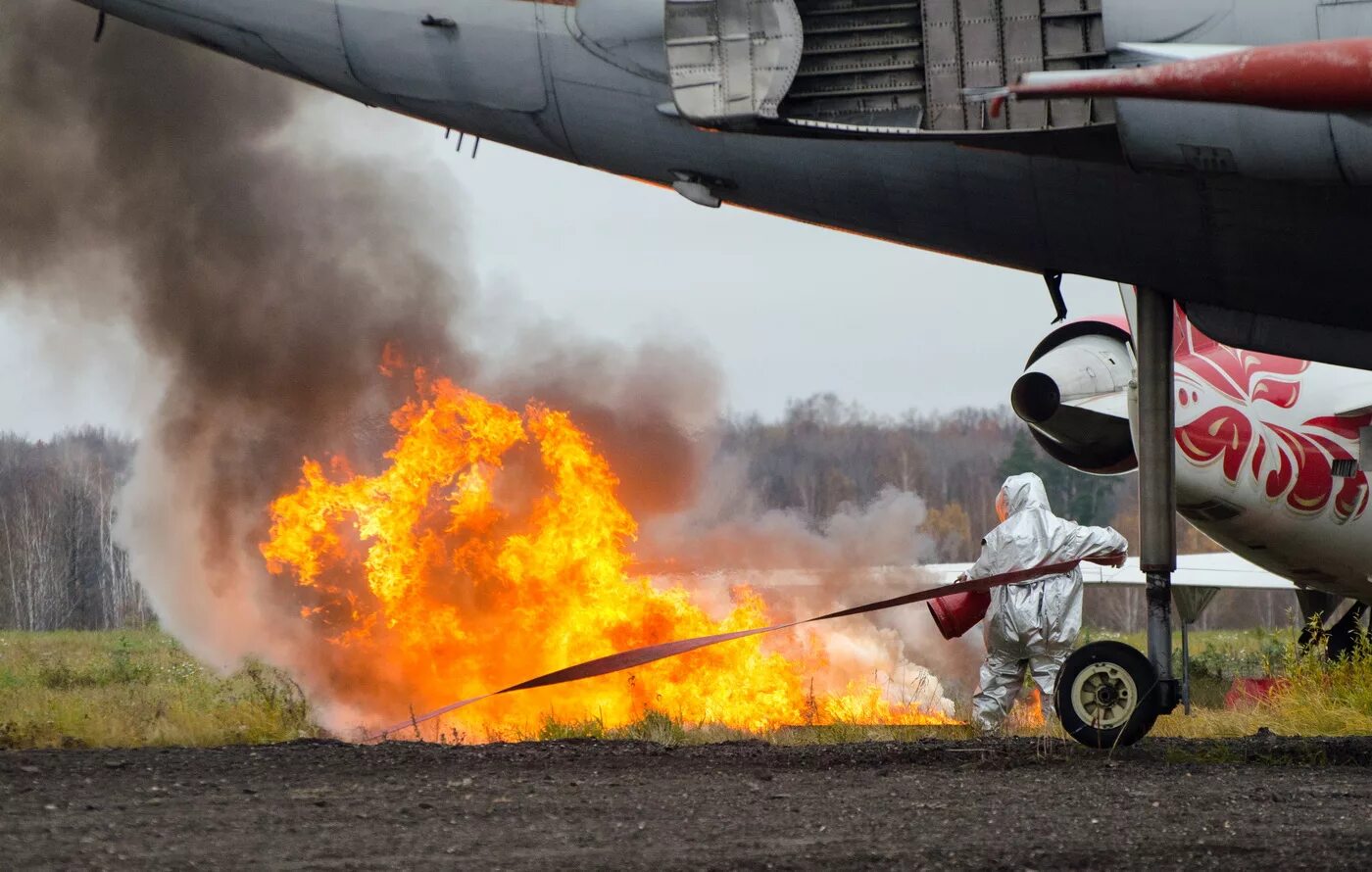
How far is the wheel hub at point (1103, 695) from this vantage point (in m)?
7.48

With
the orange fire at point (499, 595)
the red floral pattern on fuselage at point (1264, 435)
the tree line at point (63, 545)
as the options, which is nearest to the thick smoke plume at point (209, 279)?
the orange fire at point (499, 595)

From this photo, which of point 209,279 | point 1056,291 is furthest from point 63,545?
point 1056,291

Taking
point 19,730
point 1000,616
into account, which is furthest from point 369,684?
point 1000,616

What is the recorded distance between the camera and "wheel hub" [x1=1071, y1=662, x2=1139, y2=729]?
7484 mm

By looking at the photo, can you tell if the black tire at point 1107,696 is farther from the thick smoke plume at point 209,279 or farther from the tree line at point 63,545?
the tree line at point 63,545

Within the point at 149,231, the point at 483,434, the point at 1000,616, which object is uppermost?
the point at 149,231

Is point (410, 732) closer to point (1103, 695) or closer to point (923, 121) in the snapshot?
point (1103, 695)

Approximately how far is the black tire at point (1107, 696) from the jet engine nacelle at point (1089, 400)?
10.5 feet

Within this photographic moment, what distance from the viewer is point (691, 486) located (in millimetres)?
15000

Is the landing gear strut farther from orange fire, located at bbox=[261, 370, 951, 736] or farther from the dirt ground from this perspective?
orange fire, located at bbox=[261, 370, 951, 736]

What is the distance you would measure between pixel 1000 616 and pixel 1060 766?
400 centimetres

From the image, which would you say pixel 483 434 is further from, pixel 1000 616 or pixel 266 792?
pixel 266 792

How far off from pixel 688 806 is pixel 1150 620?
2.80 m

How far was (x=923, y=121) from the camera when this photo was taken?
22.1 ft
